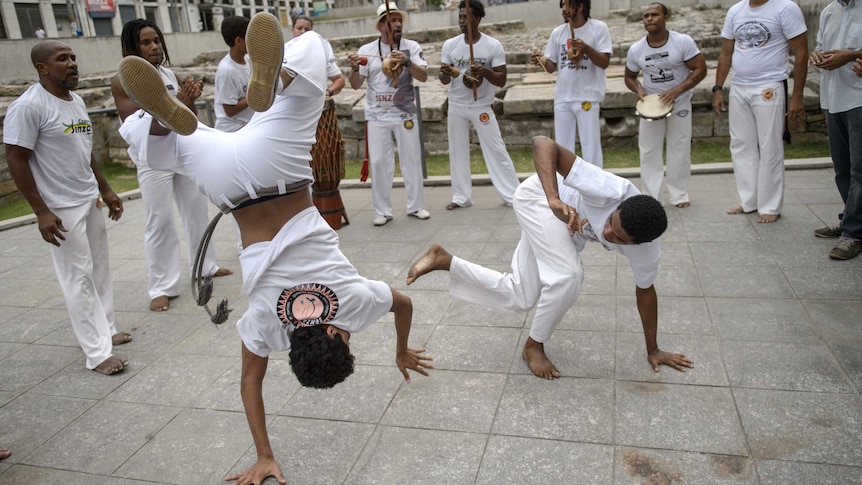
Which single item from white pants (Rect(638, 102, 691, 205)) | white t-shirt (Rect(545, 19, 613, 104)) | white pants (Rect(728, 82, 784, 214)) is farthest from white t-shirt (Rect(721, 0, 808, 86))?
white t-shirt (Rect(545, 19, 613, 104))

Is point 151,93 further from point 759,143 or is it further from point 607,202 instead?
point 759,143

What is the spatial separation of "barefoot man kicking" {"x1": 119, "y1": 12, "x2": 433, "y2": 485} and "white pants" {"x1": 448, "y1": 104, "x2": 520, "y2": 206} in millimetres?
4131

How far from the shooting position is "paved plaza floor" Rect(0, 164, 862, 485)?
2.77 metres

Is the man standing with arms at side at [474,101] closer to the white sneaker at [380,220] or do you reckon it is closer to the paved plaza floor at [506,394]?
the white sneaker at [380,220]

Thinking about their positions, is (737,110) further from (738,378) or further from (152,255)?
(152,255)

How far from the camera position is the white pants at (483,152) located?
6.70m

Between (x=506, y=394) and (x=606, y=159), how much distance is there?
19.8 ft

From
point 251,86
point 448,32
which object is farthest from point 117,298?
point 448,32

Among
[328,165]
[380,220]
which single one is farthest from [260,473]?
[380,220]

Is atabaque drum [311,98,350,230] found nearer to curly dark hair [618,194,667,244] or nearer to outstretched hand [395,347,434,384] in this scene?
outstretched hand [395,347,434,384]

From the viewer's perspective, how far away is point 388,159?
6625 mm

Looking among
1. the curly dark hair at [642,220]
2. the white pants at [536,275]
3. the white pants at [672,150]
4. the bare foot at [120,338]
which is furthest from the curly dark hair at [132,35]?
the white pants at [672,150]

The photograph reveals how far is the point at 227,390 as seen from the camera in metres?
3.59

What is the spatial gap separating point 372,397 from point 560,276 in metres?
1.14
